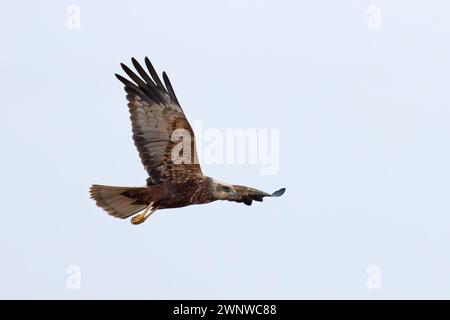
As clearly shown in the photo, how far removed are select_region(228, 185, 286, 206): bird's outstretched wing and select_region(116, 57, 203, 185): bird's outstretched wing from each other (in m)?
0.95

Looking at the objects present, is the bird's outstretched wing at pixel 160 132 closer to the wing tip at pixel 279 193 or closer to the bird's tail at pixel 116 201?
the bird's tail at pixel 116 201

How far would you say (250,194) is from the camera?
15.5 m

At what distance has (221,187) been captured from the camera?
14.7m

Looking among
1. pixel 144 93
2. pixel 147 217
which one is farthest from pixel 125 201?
pixel 144 93

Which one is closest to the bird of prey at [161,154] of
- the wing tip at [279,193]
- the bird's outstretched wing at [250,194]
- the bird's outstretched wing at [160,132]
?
the bird's outstretched wing at [160,132]

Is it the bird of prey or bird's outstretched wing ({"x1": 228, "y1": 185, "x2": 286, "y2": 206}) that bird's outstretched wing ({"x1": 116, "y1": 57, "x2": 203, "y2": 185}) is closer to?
the bird of prey

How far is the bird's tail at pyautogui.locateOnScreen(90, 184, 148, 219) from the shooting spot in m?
14.7

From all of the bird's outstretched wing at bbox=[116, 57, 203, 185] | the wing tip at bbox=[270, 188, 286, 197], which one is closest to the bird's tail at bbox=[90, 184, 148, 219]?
the bird's outstretched wing at bbox=[116, 57, 203, 185]

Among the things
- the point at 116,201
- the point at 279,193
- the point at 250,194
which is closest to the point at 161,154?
the point at 116,201

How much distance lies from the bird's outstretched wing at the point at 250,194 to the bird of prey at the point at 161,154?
58 cm

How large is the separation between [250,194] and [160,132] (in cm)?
182

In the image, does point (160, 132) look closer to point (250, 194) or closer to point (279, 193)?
point (250, 194)

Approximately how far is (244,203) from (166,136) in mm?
1833
